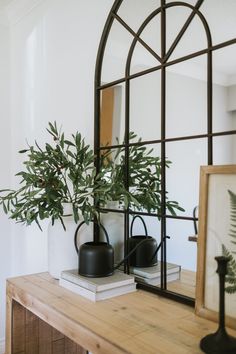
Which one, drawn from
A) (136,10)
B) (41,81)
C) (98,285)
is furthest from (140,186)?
(41,81)

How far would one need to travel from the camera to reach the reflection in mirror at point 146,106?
1441 mm

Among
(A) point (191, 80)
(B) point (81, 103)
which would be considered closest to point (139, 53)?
(A) point (191, 80)

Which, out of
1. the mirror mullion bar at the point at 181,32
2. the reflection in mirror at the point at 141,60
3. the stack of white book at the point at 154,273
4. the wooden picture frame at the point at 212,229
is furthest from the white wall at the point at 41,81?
the wooden picture frame at the point at 212,229

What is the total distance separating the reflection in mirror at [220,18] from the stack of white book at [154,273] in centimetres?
90

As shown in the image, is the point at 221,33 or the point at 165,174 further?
the point at 165,174

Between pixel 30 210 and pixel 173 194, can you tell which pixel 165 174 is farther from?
pixel 30 210

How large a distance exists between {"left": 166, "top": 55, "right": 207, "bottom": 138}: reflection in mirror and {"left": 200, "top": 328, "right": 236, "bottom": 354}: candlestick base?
70cm

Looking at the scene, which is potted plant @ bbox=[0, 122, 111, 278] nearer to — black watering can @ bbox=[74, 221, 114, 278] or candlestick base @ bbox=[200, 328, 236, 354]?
black watering can @ bbox=[74, 221, 114, 278]

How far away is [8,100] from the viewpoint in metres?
2.55

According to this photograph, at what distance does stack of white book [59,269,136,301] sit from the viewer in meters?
1.31

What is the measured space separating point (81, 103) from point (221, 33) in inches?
35.4

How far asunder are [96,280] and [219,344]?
24.0 inches

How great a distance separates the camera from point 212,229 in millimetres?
1112

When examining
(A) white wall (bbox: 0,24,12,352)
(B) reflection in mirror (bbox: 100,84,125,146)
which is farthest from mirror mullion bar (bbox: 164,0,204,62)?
(A) white wall (bbox: 0,24,12,352)
